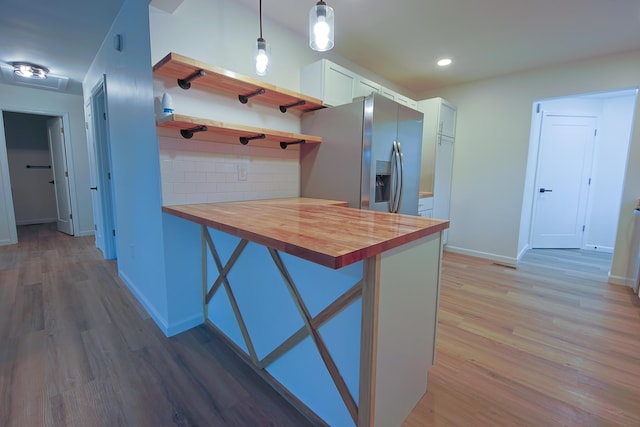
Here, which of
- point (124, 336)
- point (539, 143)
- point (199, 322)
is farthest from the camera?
point (539, 143)

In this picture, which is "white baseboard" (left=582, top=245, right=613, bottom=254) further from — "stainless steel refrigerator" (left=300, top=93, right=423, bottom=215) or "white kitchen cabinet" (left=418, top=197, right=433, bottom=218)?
"stainless steel refrigerator" (left=300, top=93, right=423, bottom=215)

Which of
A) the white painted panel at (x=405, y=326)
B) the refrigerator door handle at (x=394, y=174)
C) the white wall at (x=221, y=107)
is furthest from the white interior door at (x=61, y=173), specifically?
the white painted panel at (x=405, y=326)

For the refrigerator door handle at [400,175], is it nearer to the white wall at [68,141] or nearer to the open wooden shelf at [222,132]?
the open wooden shelf at [222,132]

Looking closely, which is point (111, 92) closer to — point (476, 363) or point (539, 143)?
point (476, 363)

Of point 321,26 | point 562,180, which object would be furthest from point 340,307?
point 562,180

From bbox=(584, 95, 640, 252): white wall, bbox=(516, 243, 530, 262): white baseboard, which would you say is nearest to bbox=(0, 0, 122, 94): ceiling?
bbox=(516, 243, 530, 262): white baseboard

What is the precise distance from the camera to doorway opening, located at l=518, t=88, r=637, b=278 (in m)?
4.20

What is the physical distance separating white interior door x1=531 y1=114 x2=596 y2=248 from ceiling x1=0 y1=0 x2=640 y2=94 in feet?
5.22

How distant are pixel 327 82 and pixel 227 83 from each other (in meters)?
0.95

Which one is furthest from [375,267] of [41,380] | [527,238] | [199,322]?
[527,238]

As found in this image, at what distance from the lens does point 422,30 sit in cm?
260

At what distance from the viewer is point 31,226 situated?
5.79 meters

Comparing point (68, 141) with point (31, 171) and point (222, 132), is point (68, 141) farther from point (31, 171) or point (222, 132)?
point (222, 132)

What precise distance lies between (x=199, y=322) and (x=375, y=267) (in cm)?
178
